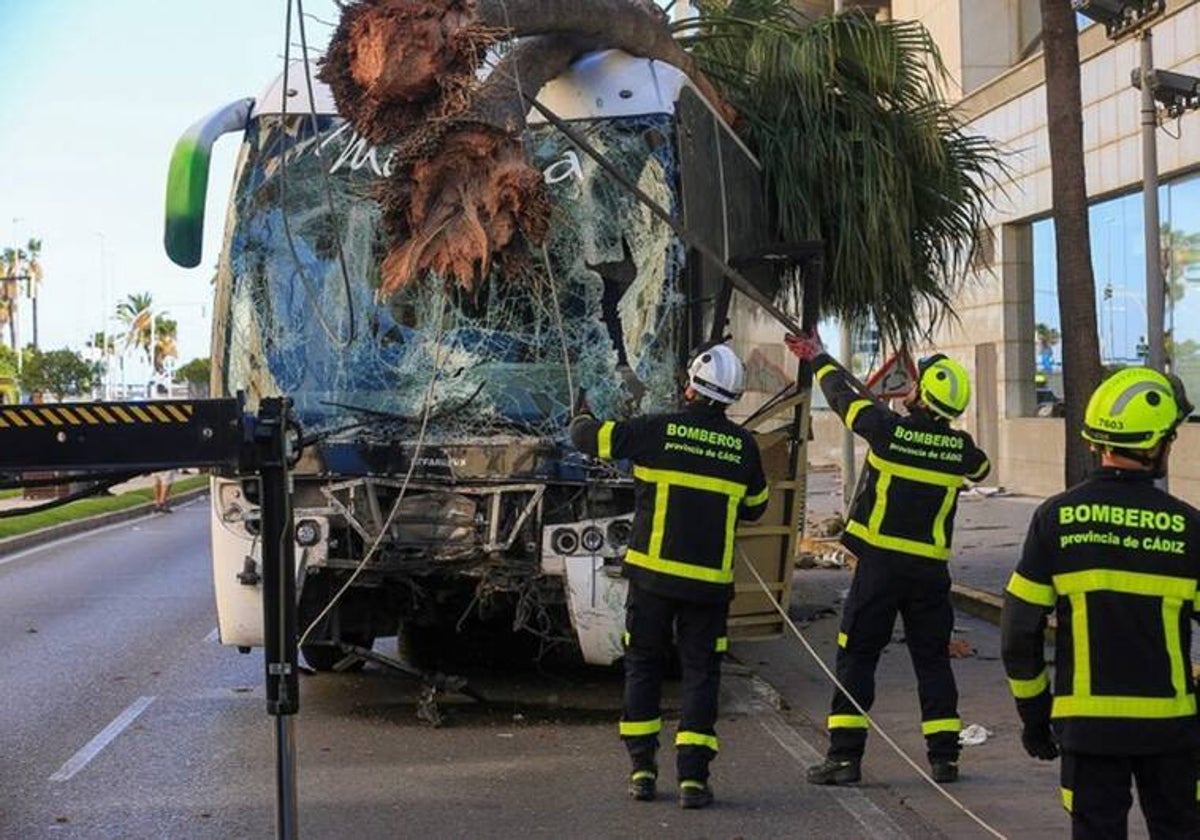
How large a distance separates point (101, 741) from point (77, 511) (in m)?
18.6

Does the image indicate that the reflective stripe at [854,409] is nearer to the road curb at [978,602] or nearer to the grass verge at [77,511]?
the road curb at [978,602]

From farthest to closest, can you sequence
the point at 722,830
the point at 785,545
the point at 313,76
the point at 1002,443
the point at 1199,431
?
1. the point at 1002,443
2. the point at 1199,431
3. the point at 785,545
4. the point at 313,76
5. the point at 722,830

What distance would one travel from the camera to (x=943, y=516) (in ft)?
23.8

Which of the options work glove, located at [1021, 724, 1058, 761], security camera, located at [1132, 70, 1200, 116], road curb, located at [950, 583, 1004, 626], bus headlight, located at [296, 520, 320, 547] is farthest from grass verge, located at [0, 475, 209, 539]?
work glove, located at [1021, 724, 1058, 761]

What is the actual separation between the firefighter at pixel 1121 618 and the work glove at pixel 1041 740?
9 cm

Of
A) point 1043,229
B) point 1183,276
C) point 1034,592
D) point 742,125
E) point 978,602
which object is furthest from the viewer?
point 1043,229

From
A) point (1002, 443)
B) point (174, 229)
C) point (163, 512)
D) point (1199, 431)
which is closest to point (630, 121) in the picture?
point (174, 229)

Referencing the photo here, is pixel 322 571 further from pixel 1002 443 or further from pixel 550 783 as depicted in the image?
pixel 1002 443


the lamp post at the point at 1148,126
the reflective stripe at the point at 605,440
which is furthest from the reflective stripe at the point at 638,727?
the lamp post at the point at 1148,126

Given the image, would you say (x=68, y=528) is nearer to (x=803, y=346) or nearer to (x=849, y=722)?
(x=803, y=346)

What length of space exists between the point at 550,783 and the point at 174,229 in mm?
3166

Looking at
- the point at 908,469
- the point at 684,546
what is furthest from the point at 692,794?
the point at 908,469

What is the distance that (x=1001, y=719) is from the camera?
8633 mm

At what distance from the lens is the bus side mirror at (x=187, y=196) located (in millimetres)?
7711
